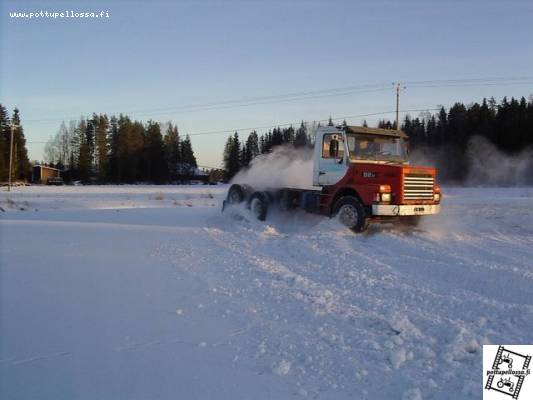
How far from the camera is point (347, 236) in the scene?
12.3 meters

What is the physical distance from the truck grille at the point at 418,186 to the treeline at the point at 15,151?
72243 mm

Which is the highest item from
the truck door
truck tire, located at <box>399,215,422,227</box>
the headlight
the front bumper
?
the truck door

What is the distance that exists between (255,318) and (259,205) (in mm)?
10807

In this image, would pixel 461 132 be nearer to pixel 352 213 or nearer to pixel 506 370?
pixel 352 213

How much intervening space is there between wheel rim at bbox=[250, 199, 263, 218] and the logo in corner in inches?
473

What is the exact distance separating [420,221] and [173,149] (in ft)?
306

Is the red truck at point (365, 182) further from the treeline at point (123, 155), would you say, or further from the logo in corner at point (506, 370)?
the treeline at point (123, 155)

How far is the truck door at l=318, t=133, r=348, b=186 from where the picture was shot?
13.8 meters

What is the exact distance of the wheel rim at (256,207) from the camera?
53.1ft

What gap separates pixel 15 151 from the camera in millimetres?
76125

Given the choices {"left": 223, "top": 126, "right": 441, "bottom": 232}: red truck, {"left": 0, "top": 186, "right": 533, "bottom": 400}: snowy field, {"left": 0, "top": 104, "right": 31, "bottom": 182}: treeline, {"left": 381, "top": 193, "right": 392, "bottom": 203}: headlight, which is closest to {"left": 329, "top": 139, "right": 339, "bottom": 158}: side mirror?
{"left": 223, "top": 126, "right": 441, "bottom": 232}: red truck

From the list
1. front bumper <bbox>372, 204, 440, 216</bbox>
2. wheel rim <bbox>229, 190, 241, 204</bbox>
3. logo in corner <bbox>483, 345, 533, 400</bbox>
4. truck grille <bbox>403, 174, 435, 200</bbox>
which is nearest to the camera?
logo in corner <bbox>483, 345, 533, 400</bbox>

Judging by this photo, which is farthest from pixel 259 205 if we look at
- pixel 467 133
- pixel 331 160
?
pixel 467 133

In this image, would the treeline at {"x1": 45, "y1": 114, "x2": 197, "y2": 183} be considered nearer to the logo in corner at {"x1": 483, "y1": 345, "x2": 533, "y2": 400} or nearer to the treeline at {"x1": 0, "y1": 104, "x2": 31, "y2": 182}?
the treeline at {"x1": 0, "y1": 104, "x2": 31, "y2": 182}
